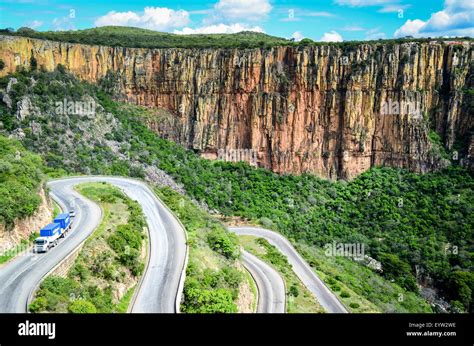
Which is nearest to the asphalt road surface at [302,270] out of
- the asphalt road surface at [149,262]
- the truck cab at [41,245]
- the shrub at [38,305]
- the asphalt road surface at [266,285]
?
the asphalt road surface at [266,285]

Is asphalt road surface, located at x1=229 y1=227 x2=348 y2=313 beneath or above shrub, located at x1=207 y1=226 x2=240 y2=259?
beneath

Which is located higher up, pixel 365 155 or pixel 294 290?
pixel 365 155

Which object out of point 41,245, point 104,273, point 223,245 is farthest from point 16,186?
point 223,245

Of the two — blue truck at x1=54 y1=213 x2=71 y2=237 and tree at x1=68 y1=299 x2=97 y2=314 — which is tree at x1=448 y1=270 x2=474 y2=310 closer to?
blue truck at x1=54 y1=213 x2=71 y2=237

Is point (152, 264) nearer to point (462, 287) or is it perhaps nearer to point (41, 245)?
point (41, 245)

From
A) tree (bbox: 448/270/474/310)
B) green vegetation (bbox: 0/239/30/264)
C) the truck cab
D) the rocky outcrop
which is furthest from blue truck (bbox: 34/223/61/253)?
tree (bbox: 448/270/474/310)
